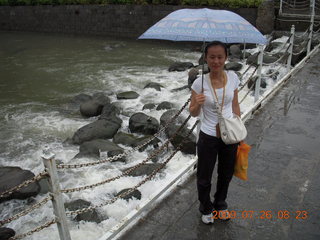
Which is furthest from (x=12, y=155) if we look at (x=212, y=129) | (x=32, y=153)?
(x=212, y=129)

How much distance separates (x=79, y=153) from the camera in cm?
763

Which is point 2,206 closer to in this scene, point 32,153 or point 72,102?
point 32,153

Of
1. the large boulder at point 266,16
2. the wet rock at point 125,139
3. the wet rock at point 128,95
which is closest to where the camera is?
the wet rock at point 125,139

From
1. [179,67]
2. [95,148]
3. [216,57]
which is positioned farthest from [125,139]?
[179,67]

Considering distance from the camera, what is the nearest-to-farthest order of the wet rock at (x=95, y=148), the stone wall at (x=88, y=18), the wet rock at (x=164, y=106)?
the wet rock at (x=95, y=148) < the wet rock at (x=164, y=106) < the stone wall at (x=88, y=18)

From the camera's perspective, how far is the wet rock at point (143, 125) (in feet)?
28.3

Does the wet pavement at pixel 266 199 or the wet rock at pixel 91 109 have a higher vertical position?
the wet pavement at pixel 266 199

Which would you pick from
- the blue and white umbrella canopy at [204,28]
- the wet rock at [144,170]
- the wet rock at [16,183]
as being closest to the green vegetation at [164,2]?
the wet rock at [144,170]

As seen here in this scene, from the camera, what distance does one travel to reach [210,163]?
3309 mm

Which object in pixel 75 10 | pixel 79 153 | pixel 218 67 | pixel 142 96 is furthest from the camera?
pixel 75 10

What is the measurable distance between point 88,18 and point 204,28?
882 inches

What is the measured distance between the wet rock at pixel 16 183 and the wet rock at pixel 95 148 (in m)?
1.31

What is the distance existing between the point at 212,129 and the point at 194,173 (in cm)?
159

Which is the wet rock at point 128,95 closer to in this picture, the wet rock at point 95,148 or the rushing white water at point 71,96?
the rushing white water at point 71,96
